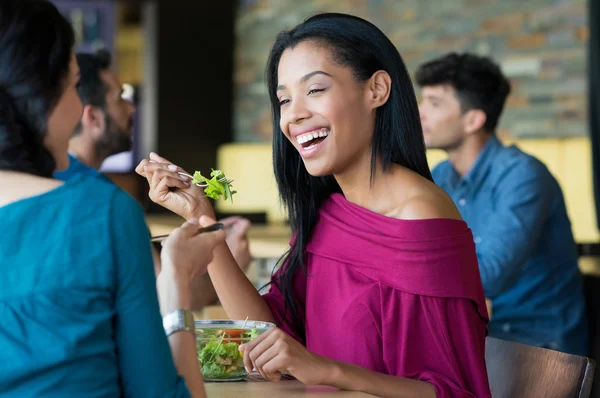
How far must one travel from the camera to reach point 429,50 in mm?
6734

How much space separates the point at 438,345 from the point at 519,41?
492cm

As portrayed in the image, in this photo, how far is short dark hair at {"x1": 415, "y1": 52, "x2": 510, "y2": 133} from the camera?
3.55 metres

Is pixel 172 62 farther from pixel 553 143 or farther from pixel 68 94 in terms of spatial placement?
pixel 68 94

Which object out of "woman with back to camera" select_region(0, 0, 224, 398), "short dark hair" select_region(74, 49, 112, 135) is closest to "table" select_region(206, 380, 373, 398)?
"woman with back to camera" select_region(0, 0, 224, 398)

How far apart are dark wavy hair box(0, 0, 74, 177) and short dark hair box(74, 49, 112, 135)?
7.89 feet

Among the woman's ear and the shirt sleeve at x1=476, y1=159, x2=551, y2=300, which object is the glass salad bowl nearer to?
the woman's ear

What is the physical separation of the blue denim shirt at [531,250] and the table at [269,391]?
1451 millimetres

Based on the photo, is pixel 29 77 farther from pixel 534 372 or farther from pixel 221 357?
pixel 534 372

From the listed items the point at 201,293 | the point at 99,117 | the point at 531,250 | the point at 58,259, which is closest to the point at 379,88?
the point at 58,259

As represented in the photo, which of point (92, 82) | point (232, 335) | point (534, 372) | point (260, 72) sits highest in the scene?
point (260, 72)

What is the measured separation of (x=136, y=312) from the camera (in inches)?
45.3

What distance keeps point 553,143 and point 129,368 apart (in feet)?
17.3

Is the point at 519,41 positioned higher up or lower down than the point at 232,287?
higher up

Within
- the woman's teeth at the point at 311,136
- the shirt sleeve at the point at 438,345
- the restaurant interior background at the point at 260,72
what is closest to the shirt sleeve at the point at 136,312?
the shirt sleeve at the point at 438,345
